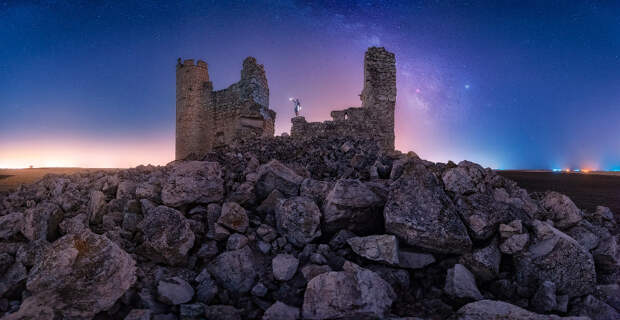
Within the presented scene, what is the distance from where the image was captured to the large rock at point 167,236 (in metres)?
2.70

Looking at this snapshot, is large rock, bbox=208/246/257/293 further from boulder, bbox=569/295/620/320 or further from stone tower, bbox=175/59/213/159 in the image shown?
stone tower, bbox=175/59/213/159

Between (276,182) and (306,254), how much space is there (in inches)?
51.6

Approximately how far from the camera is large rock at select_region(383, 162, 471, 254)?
2688 mm

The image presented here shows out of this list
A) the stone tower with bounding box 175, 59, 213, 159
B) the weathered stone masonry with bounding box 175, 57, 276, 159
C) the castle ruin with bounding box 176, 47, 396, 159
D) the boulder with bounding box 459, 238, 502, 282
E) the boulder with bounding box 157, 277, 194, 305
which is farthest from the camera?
the stone tower with bounding box 175, 59, 213, 159

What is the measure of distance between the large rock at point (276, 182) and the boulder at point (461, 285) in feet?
6.92

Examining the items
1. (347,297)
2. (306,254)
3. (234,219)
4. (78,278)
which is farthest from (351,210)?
(78,278)

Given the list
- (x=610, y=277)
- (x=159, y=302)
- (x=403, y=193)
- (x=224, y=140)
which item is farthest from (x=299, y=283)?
(x=224, y=140)

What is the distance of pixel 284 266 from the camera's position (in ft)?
8.43

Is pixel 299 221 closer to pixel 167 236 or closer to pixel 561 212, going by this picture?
pixel 167 236

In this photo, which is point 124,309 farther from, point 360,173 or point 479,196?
point 479,196

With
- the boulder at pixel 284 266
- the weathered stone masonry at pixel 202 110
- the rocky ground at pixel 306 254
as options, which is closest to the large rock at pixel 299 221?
the rocky ground at pixel 306 254

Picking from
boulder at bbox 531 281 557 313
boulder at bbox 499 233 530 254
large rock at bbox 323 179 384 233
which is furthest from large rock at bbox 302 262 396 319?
boulder at bbox 499 233 530 254

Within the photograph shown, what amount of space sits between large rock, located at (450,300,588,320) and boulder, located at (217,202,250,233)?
2258 mm

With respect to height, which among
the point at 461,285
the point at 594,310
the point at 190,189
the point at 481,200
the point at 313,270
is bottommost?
the point at 594,310
